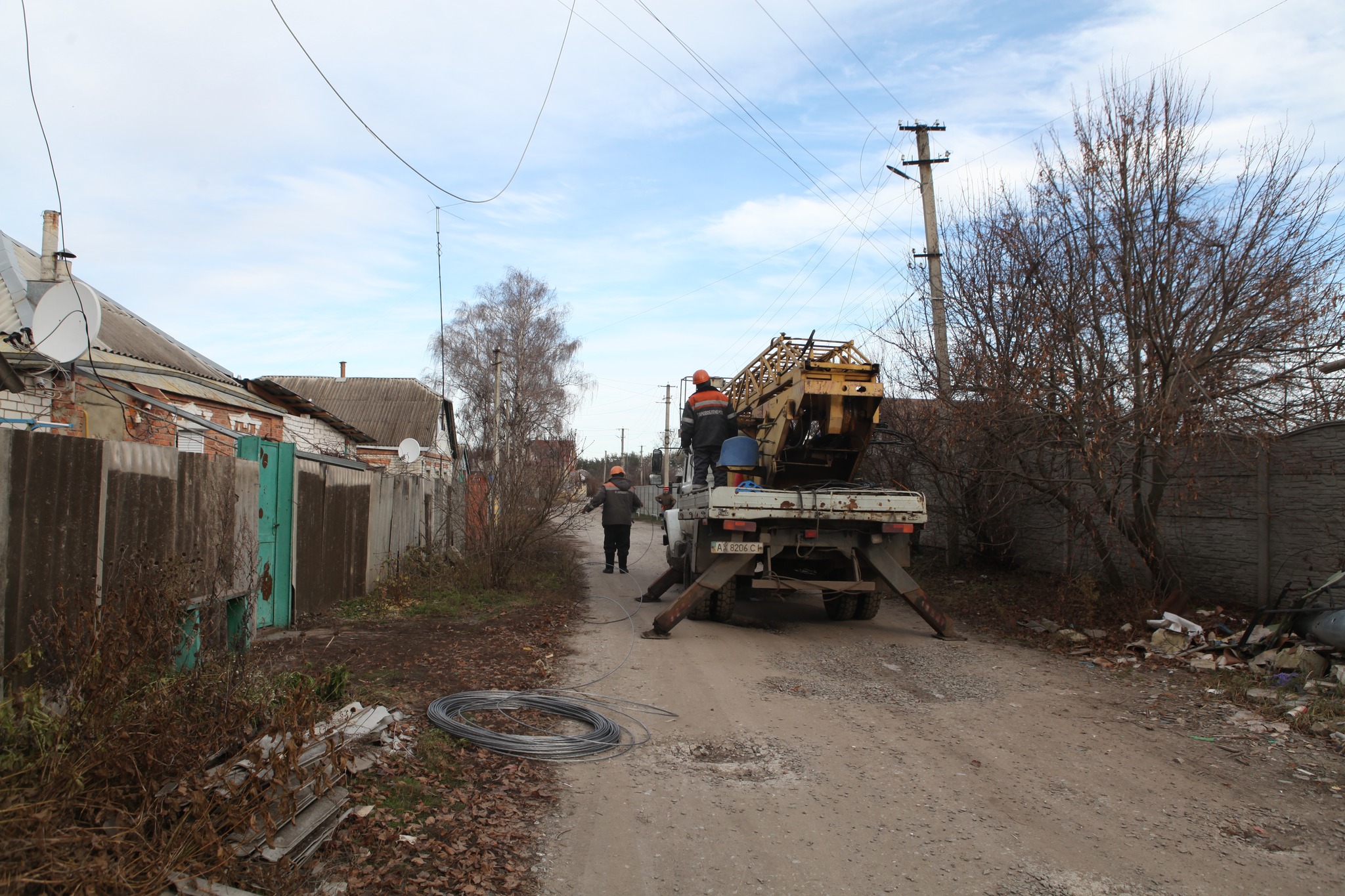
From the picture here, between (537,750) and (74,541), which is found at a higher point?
(74,541)

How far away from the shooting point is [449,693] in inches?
243

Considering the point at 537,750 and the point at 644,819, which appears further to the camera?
the point at 537,750

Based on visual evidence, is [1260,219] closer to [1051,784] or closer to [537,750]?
[1051,784]

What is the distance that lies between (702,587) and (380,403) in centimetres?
3165

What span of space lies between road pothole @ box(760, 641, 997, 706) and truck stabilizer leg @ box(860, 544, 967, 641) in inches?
10.7

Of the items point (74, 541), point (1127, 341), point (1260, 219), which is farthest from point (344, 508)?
point (1260, 219)

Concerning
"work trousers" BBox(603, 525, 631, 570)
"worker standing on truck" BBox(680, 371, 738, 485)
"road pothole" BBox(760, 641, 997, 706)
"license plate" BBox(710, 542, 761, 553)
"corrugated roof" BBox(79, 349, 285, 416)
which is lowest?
"road pothole" BBox(760, 641, 997, 706)

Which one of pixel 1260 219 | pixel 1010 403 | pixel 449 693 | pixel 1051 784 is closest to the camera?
pixel 1051 784

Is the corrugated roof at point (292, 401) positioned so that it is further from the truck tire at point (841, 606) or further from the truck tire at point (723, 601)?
the truck tire at point (841, 606)

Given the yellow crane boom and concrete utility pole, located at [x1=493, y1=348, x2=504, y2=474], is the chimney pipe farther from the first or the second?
the yellow crane boom

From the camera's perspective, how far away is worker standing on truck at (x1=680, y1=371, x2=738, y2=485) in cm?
1152

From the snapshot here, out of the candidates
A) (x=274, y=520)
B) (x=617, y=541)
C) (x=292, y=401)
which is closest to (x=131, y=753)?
(x=274, y=520)

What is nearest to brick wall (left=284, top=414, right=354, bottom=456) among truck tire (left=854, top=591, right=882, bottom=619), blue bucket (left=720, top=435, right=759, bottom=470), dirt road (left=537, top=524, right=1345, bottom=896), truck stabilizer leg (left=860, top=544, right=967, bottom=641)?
blue bucket (left=720, top=435, right=759, bottom=470)

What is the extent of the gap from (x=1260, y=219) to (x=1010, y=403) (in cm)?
301
